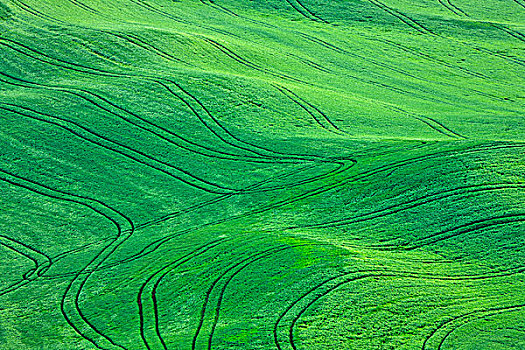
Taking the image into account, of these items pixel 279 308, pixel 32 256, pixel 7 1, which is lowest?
pixel 32 256

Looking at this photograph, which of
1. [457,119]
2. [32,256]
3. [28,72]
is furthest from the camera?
[28,72]

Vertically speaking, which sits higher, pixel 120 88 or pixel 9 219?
pixel 120 88

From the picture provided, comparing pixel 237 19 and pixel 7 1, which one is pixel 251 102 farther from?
pixel 7 1

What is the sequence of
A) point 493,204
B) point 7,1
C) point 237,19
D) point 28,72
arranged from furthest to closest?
point 237,19 → point 7,1 → point 28,72 → point 493,204

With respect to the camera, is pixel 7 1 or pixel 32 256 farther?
pixel 7 1

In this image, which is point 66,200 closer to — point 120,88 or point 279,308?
point 120,88

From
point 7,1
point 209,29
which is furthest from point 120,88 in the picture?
point 7,1
